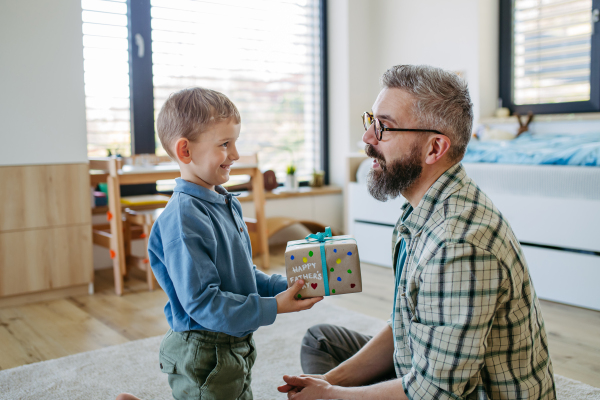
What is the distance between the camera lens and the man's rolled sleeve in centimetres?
86

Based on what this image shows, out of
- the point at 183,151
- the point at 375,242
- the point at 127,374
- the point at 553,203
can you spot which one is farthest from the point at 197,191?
the point at 375,242

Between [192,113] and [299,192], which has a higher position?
[192,113]

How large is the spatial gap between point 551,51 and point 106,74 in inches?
109

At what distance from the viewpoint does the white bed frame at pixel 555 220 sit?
2.34 meters

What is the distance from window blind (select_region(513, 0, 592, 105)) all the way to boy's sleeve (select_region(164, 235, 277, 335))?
293 cm

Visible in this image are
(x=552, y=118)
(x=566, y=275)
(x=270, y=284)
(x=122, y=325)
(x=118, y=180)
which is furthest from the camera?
(x=552, y=118)

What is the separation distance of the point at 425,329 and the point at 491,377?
15 centimetres

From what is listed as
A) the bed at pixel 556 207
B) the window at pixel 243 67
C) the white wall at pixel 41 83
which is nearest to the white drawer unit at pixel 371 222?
the bed at pixel 556 207

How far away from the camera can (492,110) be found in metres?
3.66

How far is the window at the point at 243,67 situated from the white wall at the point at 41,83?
1.96 feet

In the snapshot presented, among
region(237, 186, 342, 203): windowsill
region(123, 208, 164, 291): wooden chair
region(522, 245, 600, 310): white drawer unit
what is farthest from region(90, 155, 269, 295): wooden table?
region(522, 245, 600, 310): white drawer unit

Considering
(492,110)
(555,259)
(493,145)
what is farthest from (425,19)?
(555,259)

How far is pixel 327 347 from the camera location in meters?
1.44

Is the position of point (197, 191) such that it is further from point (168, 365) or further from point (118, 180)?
point (118, 180)
